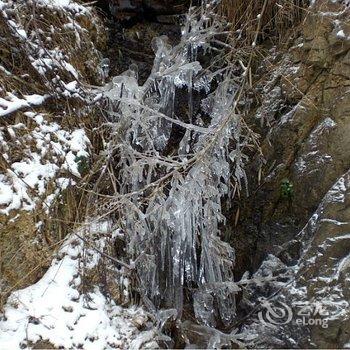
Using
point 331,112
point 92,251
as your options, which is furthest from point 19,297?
point 331,112

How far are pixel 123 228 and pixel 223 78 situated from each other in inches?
54.3

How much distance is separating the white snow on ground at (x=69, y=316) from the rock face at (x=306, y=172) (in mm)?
775

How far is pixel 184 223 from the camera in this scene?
9.96ft

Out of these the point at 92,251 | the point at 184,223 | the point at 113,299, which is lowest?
the point at 113,299

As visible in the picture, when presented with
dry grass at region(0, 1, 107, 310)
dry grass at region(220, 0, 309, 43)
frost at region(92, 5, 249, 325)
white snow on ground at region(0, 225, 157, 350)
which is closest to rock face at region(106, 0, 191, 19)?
dry grass at region(0, 1, 107, 310)

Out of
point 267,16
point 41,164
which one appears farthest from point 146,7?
point 41,164

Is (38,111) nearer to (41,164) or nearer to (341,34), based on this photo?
(41,164)

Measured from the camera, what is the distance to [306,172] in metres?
3.16

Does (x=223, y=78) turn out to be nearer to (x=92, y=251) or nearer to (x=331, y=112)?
(x=331, y=112)

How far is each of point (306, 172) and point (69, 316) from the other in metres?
1.66

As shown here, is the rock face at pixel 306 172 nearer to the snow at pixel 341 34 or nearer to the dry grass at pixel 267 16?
the snow at pixel 341 34

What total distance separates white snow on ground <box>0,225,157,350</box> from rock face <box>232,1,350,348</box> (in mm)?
775

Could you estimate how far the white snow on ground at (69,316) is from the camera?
2.66m

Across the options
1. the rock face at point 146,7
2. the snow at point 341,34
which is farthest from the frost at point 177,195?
the rock face at point 146,7
